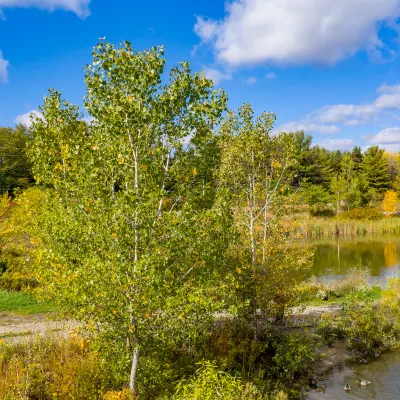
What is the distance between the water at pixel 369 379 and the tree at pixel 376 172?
47.3 meters

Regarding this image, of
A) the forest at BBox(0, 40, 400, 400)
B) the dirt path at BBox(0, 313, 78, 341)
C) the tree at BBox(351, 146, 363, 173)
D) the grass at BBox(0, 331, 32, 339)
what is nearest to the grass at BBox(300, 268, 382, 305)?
the forest at BBox(0, 40, 400, 400)

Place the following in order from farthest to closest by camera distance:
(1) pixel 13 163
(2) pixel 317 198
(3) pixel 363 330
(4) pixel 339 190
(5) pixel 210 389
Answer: (4) pixel 339 190
(2) pixel 317 198
(1) pixel 13 163
(3) pixel 363 330
(5) pixel 210 389

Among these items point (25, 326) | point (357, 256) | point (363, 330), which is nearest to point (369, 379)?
point (363, 330)

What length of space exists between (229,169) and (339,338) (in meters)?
6.39

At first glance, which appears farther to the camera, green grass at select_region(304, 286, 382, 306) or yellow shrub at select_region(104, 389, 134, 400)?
green grass at select_region(304, 286, 382, 306)

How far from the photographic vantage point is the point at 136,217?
20.6ft

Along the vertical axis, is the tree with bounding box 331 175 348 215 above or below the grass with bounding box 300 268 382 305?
above

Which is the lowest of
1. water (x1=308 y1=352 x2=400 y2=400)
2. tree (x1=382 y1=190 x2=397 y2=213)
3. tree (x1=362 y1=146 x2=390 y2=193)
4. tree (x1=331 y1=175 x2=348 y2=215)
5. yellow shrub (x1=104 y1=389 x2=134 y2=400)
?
water (x1=308 y1=352 x2=400 y2=400)

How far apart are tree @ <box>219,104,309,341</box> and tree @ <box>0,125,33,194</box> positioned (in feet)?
90.4

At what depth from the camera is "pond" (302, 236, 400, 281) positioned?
2295 cm

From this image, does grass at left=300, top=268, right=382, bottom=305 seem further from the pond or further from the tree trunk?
the tree trunk

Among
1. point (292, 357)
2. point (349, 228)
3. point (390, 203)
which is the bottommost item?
point (292, 357)

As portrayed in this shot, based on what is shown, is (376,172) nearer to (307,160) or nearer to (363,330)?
(307,160)

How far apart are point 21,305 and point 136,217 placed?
988cm
